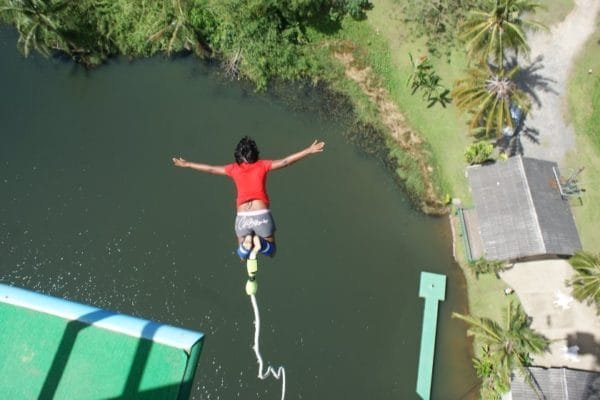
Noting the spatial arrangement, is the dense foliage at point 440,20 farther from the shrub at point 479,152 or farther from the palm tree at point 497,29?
the shrub at point 479,152

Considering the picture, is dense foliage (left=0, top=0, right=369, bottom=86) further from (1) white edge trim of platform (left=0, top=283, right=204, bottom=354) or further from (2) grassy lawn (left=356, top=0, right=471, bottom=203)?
(1) white edge trim of platform (left=0, top=283, right=204, bottom=354)

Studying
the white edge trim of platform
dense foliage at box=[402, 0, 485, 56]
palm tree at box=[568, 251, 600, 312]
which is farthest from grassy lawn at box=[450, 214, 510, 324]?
the white edge trim of platform

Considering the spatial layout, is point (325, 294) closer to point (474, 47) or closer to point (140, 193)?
point (140, 193)

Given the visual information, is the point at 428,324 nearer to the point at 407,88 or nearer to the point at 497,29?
the point at 407,88

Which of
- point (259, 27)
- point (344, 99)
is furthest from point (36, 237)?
point (344, 99)

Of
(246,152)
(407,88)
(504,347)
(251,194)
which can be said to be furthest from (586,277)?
(246,152)

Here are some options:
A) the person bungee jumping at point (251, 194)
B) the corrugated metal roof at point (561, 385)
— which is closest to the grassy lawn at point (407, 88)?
the corrugated metal roof at point (561, 385)

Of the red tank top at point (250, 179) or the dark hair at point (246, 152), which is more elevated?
the dark hair at point (246, 152)
